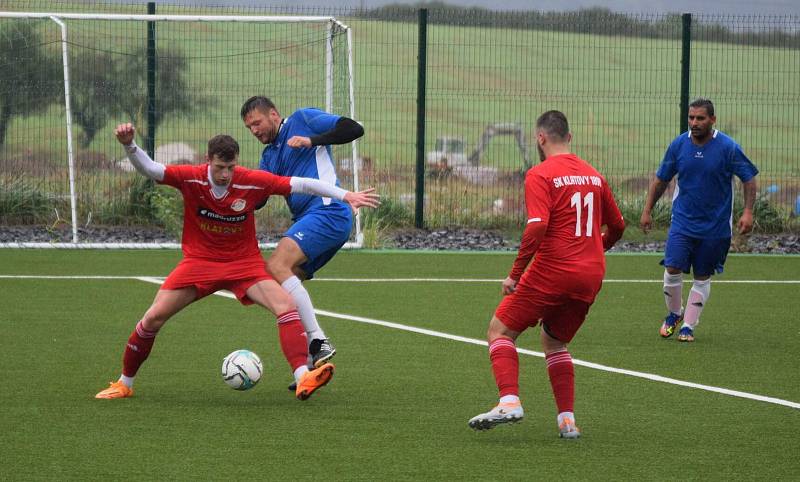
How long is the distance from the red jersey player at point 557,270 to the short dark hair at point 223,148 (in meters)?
→ 1.83

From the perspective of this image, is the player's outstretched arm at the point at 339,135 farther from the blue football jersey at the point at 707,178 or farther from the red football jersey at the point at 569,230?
the blue football jersey at the point at 707,178

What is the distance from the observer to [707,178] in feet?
34.1

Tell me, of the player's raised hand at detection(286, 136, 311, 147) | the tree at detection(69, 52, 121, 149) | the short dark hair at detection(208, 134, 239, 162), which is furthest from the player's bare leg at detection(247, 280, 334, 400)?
the tree at detection(69, 52, 121, 149)

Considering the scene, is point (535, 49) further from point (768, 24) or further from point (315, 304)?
point (315, 304)

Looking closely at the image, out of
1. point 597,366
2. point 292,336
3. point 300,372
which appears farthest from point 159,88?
point 300,372

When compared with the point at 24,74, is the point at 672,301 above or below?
below

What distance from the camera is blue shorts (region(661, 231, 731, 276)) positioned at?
34.2 ft

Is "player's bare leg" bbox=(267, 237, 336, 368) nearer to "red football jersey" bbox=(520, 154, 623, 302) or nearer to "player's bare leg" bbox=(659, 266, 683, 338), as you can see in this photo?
"red football jersey" bbox=(520, 154, 623, 302)

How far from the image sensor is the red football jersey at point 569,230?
6.72 meters

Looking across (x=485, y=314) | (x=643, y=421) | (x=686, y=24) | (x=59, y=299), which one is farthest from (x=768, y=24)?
(x=643, y=421)

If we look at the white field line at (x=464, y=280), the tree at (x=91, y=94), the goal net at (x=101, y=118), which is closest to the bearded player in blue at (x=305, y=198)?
the white field line at (x=464, y=280)

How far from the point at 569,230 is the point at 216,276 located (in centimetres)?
222

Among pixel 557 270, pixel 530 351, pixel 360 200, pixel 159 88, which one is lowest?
pixel 530 351

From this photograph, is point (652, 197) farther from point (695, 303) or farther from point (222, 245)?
point (222, 245)
